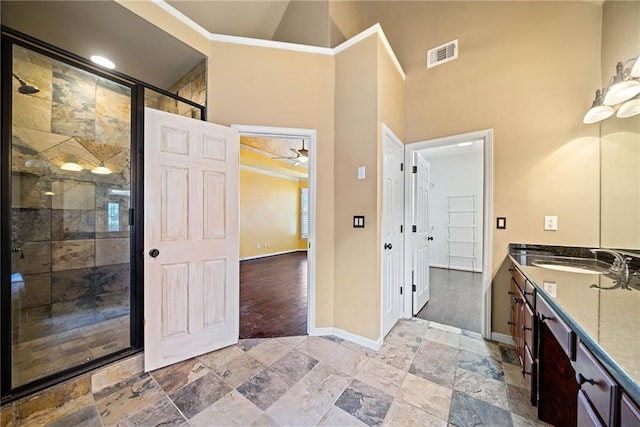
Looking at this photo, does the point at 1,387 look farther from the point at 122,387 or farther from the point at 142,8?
the point at 142,8

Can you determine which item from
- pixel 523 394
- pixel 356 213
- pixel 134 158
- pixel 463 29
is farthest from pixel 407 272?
pixel 134 158

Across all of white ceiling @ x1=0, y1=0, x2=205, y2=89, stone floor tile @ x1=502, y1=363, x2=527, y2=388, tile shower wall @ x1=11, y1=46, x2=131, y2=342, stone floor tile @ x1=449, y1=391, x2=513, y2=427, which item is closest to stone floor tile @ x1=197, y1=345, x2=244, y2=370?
tile shower wall @ x1=11, y1=46, x2=131, y2=342

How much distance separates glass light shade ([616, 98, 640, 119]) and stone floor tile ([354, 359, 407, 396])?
2.53m

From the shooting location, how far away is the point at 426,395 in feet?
5.45

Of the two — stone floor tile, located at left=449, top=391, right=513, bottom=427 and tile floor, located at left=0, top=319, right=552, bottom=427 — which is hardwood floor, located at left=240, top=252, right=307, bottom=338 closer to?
tile floor, located at left=0, top=319, right=552, bottom=427

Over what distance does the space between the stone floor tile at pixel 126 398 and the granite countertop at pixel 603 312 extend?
2.27 m

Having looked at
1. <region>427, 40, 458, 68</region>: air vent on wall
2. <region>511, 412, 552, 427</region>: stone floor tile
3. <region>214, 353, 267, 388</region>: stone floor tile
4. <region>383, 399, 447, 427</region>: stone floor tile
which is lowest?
<region>214, 353, 267, 388</region>: stone floor tile

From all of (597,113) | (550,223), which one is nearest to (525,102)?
(597,113)

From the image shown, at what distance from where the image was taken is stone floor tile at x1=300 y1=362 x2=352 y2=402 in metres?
1.68

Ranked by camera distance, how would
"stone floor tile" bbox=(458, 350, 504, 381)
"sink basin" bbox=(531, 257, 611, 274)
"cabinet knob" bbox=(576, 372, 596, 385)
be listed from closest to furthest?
"cabinet knob" bbox=(576, 372, 596, 385), "sink basin" bbox=(531, 257, 611, 274), "stone floor tile" bbox=(458, 350, 504, 381)

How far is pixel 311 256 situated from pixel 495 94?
2443 mm

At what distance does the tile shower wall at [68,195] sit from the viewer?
2232 millimetres

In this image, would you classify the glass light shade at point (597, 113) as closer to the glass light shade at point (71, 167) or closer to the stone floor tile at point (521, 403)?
the stone floor tile at point (521, 403)

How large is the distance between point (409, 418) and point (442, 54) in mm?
3349
